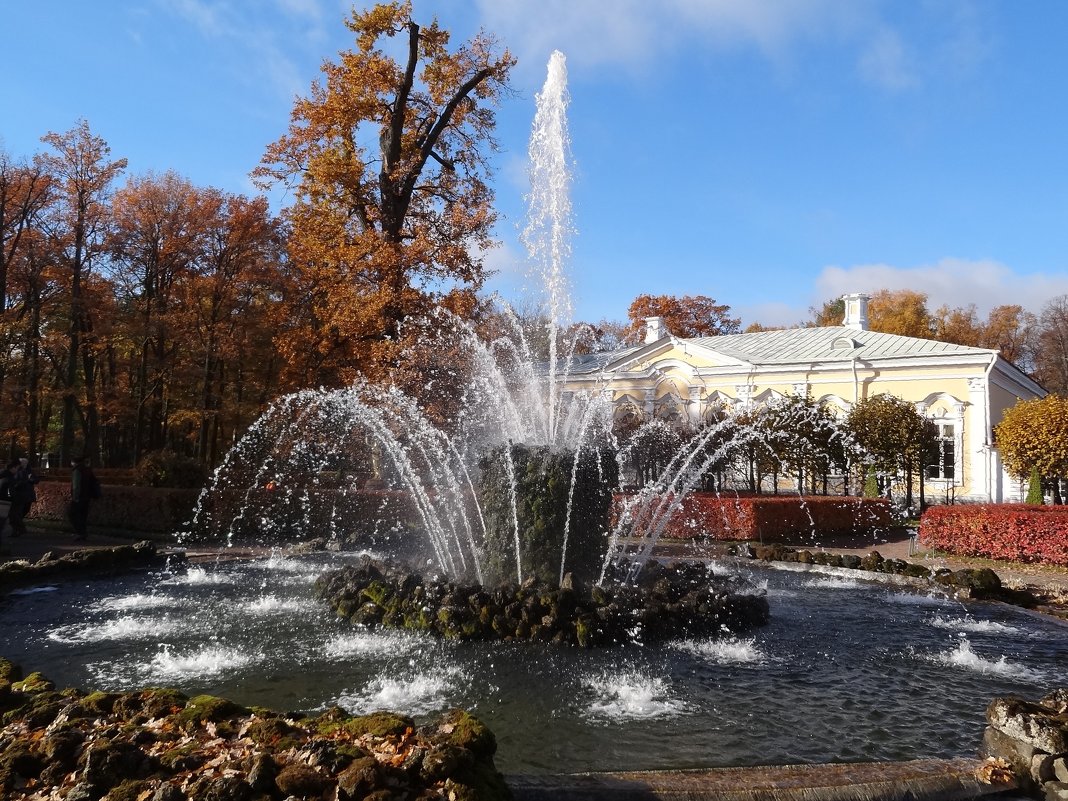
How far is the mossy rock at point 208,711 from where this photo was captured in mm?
4316

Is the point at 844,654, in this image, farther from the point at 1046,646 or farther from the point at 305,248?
the point at 305,248

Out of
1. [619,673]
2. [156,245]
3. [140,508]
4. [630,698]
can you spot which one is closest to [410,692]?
[630,698]

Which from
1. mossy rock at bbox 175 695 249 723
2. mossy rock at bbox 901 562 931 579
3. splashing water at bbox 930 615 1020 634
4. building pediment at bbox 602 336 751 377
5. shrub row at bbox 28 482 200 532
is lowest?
splashing water at bbox 930 615 1020 634

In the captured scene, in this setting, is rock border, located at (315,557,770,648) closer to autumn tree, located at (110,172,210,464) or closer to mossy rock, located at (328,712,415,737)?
mossy rock, located at (328,712,415,737)

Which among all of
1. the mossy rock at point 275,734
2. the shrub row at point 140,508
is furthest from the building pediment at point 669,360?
the mossy rock at point 275,734

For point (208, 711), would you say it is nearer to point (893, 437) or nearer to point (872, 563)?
point (872, 563)

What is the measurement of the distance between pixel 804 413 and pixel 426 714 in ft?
73.7

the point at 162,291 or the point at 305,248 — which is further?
the point at 162,291

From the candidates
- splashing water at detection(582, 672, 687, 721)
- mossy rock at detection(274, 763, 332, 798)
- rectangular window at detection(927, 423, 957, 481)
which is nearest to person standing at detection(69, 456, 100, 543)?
splashing water at detection(582, 672, 687, 721)

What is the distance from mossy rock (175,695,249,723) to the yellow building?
2621cm

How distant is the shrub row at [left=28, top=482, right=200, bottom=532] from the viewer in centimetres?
1753

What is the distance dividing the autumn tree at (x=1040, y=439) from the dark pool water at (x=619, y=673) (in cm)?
1502

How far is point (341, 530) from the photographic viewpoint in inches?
728

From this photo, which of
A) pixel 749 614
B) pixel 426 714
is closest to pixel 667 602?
pixel 749 614
